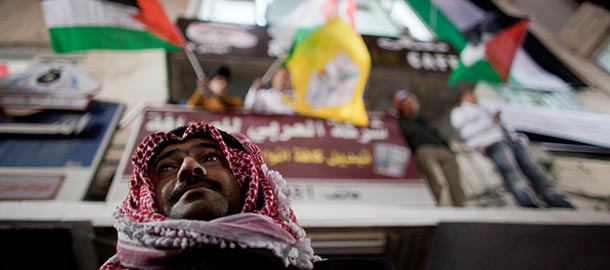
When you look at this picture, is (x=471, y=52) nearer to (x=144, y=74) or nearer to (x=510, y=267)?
(x=510, y=267)

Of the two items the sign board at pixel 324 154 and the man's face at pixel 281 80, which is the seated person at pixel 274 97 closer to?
the man's face at pixel 281 80

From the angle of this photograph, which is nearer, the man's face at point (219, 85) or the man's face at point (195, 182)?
the man's face at point (195, 182)

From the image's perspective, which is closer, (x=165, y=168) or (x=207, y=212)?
(x=207, y=212)

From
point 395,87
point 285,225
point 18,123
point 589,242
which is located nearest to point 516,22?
point 395,87

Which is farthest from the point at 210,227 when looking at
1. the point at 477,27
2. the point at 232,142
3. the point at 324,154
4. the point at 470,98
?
the point at 470,98

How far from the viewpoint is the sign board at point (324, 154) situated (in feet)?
9.86

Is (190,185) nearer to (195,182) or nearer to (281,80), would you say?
(195,182)

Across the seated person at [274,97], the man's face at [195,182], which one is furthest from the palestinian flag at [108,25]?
the man's face at [195,182]

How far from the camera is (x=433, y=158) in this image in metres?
3.58

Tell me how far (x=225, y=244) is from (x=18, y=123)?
10.1 feet

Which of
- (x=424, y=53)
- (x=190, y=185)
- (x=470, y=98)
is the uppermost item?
(x=190, y=185)

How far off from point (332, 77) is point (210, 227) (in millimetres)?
2213

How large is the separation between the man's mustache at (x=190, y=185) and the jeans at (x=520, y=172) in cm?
310

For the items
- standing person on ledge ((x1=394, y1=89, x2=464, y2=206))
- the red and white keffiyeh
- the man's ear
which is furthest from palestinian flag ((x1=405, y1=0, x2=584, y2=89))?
the red and white keffiyeh
